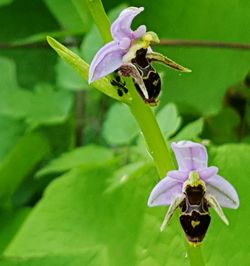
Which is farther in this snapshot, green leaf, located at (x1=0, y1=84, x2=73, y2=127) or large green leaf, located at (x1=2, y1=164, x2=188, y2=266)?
green leaf, located at (x1=0, y1=84, x2=73, y2=127)

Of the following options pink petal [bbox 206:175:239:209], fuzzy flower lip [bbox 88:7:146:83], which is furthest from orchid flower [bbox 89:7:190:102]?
pink petal [bbox 206:175:239:209]

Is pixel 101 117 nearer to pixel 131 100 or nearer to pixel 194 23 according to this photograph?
pixel 194 23

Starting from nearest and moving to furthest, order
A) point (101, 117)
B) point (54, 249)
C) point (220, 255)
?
point (220, 255) → point (54, 249) → point (101, 117)

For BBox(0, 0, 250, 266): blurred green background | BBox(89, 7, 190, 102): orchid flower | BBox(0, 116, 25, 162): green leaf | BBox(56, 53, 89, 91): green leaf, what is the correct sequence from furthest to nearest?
BBox(0, 116, 25, 162): green leaf → BBox(56, 53, 89, 91): green leaf → BBox(0, 0, 250, 266): blurred green background → BBox(89, 7, 190, 102): orchid flower

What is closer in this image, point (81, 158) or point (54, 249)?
point (54, 249)

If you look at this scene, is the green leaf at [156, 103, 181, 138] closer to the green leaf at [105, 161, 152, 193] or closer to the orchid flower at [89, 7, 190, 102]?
the green leaf at [105, 161, 152, 193]

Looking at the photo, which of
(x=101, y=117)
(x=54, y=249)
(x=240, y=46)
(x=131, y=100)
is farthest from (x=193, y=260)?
(x=101, y=117)

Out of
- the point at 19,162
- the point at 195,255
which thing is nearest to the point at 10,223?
the point at 19,162
